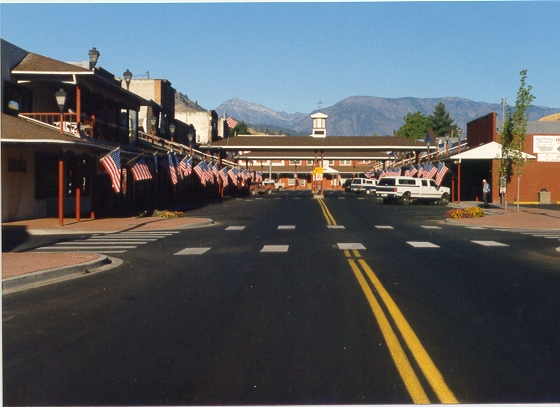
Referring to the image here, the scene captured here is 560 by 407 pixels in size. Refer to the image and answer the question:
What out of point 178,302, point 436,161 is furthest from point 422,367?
point 436,161

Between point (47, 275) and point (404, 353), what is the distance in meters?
8.36

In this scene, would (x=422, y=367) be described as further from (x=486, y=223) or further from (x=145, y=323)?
(x=486, y=223)

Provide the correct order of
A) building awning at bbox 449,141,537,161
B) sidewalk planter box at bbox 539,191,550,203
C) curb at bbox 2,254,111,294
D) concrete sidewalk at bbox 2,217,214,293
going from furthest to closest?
sidewalk planter box at bbox 539,191,550,203 → building awning at bbox 449,141,537,161 → concrete sidewalk at bbox 2,217,214,293 → curb at bbox 2,254,111,294

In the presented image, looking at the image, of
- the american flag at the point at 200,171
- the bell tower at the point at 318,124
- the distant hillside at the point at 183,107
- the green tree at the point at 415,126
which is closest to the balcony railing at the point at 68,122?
the american flag at the point at 200,171

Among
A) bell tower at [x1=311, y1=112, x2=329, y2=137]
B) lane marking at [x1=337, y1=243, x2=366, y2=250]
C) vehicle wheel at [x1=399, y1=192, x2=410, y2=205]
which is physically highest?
bell tower at [x1=311, y1=112, x2=329, y2=137]

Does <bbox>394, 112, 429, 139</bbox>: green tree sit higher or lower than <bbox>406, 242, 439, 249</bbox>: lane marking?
higher

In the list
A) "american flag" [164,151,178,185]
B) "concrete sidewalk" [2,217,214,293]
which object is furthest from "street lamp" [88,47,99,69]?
"concrete sidewalk" [2,217,214,293]

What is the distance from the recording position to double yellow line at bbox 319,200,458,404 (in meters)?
6.30

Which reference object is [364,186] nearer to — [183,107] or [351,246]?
[183,107]

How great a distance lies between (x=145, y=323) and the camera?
9.35 meters

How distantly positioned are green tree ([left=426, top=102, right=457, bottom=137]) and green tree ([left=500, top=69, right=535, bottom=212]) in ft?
392

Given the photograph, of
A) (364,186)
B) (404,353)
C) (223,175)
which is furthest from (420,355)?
(364,186)

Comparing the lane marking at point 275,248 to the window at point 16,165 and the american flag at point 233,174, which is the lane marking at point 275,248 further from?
the american flag at point 233,174

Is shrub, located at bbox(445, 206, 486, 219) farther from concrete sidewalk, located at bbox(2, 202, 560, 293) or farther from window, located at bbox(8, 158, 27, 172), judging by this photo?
window, located at bbox(8, 158, 27, 172)
